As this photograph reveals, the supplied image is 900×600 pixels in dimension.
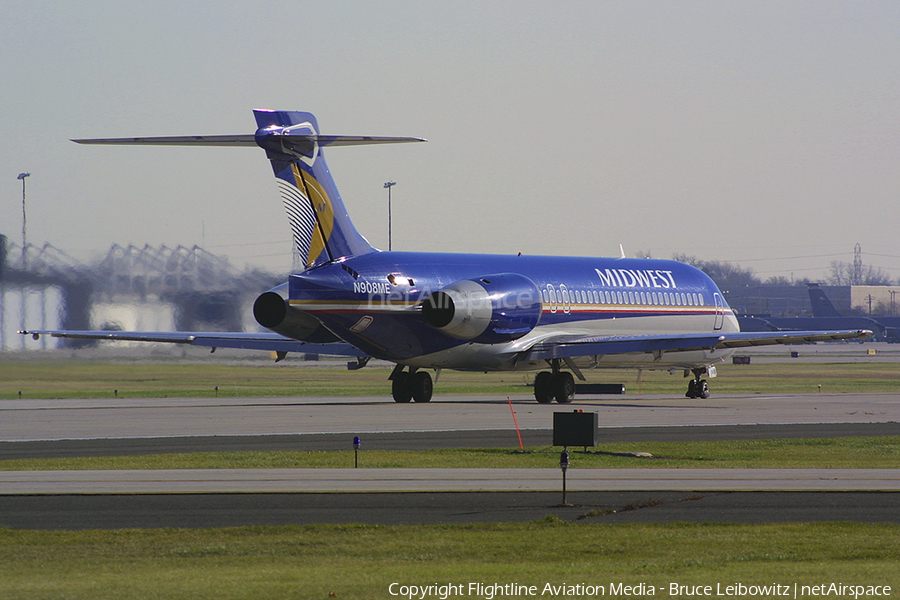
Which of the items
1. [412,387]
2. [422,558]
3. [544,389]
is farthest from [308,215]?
[422,558]

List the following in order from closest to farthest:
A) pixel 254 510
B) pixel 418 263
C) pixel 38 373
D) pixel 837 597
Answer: pixel 837 597
pixel 254 510
pixel 418 263
pixel 38 373

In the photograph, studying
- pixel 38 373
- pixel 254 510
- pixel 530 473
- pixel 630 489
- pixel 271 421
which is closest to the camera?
pixel 254 510

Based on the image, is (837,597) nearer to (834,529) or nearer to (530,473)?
(834,529)

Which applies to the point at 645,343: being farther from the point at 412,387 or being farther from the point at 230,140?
the point at 230,140

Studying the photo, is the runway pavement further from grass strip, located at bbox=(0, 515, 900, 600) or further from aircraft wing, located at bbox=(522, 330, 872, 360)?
aircraft wing, located at bbox=(522, 330, 872, 360)

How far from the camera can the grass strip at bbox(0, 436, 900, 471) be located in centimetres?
2277

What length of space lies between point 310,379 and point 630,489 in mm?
47504

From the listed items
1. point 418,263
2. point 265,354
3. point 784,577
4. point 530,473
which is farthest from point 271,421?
point 265,354

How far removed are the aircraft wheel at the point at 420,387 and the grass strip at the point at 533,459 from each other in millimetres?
17968

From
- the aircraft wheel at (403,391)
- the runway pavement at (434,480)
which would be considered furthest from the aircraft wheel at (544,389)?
the runway pavement at (434,480)

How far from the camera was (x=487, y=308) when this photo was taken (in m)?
41.6

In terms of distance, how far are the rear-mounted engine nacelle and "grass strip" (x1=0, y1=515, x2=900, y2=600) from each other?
81.2 ft

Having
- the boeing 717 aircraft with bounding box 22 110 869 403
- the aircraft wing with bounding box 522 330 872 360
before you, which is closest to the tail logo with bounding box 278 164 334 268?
the boeing 717 aircraft with bounding box 22 110 869 403

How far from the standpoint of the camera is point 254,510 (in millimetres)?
16828
